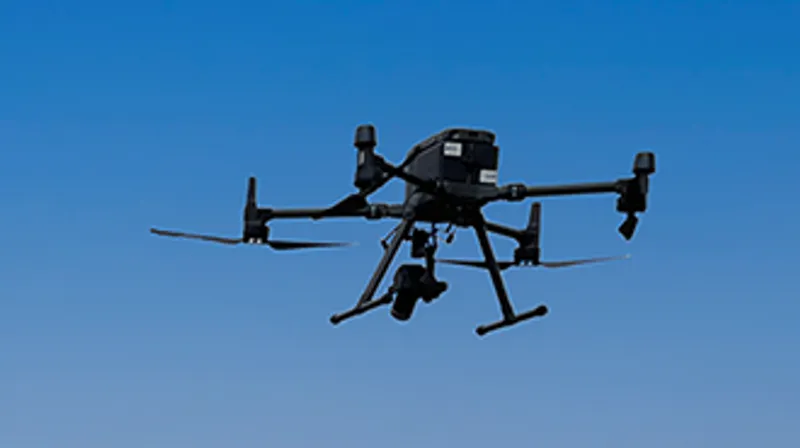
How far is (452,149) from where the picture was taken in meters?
24.1

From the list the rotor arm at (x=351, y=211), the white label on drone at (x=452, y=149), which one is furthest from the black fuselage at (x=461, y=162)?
the rotor arm at (x=351, y=211)

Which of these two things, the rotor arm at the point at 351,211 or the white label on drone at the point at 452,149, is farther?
the rotor arm at the point at 351,211

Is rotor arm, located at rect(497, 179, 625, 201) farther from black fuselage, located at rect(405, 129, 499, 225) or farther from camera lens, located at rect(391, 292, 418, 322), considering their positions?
camera lens, located at rect(391, 292, 418, 322)

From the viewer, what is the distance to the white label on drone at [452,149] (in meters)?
24.1

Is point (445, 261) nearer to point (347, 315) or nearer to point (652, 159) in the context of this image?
point (347, 315)

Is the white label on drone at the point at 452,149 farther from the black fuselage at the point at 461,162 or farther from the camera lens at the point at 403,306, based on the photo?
the camera lens at the point at 403,306

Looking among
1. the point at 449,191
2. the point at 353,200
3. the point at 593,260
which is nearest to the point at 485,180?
the point at 449,191

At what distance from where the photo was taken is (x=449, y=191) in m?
24.1

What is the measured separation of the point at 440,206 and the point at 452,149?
109cm

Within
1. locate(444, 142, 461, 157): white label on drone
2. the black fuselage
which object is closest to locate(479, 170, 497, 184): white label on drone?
the black fuselage

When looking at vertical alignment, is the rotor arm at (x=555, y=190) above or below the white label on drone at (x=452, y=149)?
below

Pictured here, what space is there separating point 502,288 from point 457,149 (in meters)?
2.68

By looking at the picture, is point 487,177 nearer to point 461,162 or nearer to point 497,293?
point 461,162

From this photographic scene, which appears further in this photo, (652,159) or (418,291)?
(418,291)
